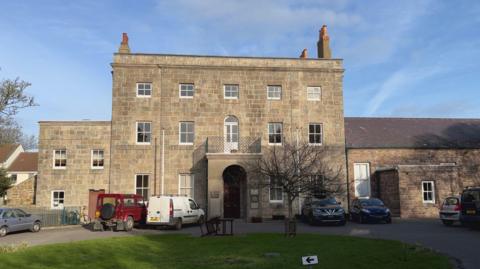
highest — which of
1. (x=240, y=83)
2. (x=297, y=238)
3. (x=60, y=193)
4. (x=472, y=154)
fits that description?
(x=240, y=83)

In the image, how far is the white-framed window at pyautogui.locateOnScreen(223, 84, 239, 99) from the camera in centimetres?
2986

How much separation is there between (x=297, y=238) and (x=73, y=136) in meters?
18.0

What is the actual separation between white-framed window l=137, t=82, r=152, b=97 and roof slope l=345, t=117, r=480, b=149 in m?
14.5

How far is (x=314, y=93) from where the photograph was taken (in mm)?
30547

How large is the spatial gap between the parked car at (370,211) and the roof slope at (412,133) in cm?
650

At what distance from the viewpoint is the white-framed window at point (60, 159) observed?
28703mm

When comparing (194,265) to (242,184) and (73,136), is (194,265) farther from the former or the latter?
(73,136)

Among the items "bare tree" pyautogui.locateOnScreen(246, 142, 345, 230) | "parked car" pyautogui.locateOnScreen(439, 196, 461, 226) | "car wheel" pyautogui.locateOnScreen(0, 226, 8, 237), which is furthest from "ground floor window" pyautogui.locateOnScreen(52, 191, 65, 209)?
"parked car" pyautogui.locateOnScreen(439, 196, 461, 226)

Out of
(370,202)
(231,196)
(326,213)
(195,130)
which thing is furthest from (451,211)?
(195,130)

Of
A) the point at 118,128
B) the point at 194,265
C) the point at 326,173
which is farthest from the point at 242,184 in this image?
the point at 194,265

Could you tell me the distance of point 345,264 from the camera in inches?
433

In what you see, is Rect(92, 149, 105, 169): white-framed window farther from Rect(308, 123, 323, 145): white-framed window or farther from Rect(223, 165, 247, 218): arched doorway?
Rect(308, 123, 323, 145): white-framed window

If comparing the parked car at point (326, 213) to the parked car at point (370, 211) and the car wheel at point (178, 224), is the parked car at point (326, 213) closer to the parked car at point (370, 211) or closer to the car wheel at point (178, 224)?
the parked car at point (370, 211)

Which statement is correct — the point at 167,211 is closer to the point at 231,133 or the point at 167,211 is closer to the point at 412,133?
the point at 231,133
